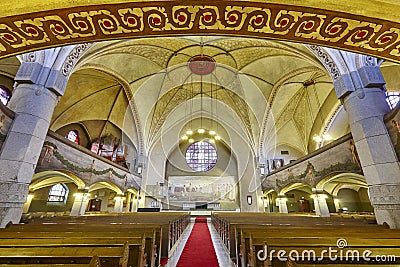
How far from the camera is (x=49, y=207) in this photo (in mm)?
13773

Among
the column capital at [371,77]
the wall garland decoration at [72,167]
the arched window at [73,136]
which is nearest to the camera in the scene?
the column capital at [371,77]

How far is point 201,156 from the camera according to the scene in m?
Result: 21.0

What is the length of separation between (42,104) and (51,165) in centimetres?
265

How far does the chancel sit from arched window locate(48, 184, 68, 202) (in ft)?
0.24

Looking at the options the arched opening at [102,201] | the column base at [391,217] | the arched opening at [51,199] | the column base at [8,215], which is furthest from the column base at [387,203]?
the arched opening at [102,201]

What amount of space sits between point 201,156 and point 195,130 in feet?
9.97

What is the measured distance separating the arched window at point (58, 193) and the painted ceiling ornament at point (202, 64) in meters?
13.0

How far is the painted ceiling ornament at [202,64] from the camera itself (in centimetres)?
1273

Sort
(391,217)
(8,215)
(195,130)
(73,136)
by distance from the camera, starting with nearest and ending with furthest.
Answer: (8,215)
(391,217)
(73,136)
(195,130)

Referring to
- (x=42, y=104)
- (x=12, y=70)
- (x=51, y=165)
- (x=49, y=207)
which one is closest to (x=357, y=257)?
(x=42, y=104)

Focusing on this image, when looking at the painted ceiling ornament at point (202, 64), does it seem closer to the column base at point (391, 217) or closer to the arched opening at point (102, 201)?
the column base at point (391, 217)

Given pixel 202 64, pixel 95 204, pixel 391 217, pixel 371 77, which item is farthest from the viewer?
pixel 95 204

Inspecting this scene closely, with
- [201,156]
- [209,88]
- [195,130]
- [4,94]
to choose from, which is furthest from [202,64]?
[4,94]

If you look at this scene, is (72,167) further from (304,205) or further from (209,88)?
(304,205)
